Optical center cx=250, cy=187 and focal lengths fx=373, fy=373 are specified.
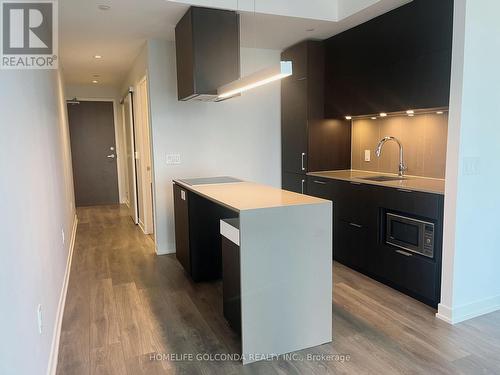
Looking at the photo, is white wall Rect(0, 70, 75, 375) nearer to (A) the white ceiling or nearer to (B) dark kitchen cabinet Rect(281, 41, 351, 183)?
(A) the white ceiling

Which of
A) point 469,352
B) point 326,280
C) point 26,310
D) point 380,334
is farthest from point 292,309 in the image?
point 26,310

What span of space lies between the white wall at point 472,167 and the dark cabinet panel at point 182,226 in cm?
209

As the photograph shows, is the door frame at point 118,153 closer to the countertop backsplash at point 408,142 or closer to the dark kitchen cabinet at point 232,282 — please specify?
the countertop backsplash at point 408,142

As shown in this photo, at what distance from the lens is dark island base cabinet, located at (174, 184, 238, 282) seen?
333 cm

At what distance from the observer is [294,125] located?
175 inches

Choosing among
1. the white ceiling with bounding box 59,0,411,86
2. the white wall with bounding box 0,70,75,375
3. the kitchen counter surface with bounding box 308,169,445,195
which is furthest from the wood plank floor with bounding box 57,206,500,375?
the white ceiling with bounding box 59,0,411,86

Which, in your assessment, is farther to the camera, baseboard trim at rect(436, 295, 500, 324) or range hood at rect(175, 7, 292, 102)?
range hood at rect(175, 7, 292, 102)

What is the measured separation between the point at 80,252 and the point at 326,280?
3227mm

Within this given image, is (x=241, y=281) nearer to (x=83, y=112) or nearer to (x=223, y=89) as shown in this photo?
(x=223, y=89)

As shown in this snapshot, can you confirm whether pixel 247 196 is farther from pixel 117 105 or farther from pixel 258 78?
pixel 117 105

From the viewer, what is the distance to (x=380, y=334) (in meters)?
2.48

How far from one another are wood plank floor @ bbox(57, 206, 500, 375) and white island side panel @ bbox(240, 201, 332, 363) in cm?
12

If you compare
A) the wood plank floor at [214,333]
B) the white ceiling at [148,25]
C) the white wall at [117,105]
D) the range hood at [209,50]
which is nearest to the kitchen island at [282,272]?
the wood plank floor at [214,333]

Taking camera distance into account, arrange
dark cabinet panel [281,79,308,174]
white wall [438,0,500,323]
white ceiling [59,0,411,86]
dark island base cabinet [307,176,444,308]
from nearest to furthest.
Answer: white wall [438,0,500,323] → dark island base cabinet [307,176,444,308] → white ceiling [59,0,411,86] → dark cabinet panel [281,79,308,174]
